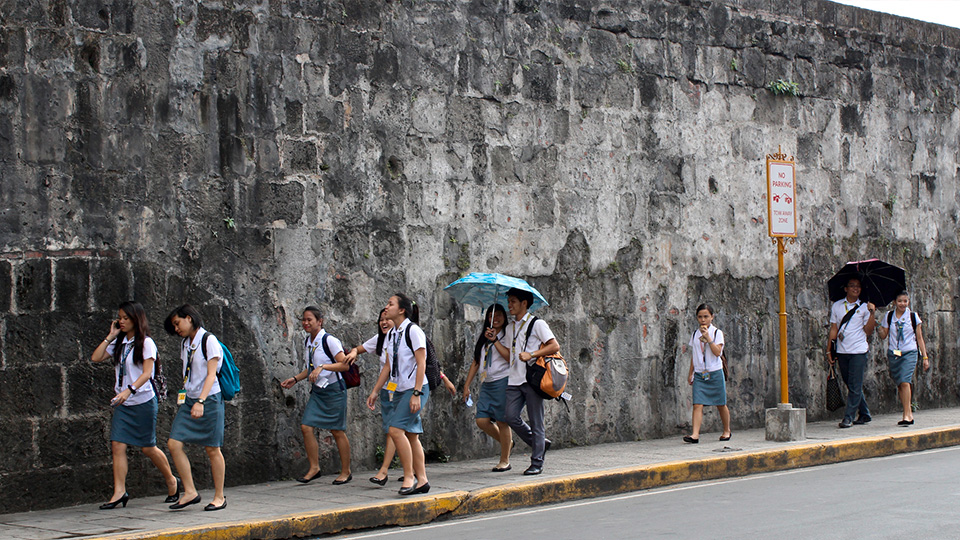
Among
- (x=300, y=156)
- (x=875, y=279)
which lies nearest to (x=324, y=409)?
(x=300, y=156)

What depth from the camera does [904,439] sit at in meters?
12.2

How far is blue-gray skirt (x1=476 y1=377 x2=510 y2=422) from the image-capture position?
10359mm

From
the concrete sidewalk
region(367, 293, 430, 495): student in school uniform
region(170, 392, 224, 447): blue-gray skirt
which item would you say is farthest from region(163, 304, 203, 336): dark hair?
region(367, 293, 430, 495): student in school uniform

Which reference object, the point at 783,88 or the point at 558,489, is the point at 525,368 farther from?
the point at 783,88

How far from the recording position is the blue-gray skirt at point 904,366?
542 inches

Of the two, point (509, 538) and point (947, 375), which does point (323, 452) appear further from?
point (947, 375)

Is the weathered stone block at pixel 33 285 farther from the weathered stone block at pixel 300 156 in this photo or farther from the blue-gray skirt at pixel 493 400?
the blue-gray skirt at pixel 493 400

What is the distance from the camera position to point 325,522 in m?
8.12

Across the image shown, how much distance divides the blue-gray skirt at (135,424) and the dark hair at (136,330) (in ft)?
1.09

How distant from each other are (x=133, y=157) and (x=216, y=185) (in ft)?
2.46

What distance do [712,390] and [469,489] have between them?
4.06 metres

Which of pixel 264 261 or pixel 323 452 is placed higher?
pixel 264 261

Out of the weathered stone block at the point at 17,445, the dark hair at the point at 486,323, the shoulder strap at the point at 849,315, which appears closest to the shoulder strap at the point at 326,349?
the dark hair at the point at 486,323

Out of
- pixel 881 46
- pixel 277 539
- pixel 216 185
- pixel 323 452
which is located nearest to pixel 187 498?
pixel 277 539
